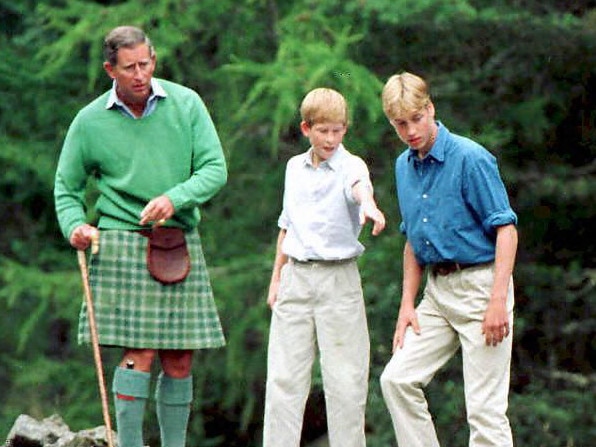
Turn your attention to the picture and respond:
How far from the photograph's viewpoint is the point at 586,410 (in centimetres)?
955

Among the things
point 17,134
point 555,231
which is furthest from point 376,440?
Result: point 17,134

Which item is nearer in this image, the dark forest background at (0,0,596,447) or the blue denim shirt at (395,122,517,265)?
the blue denim shirt at (395,122,517,265)

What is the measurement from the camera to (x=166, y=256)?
5.30 meters

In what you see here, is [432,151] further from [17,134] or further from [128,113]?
[17,134]

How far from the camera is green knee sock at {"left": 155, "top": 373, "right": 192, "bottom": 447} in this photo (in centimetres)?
538

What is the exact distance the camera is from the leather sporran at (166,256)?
5289mm

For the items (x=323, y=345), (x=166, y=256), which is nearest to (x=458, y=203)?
(x=323, y=345)

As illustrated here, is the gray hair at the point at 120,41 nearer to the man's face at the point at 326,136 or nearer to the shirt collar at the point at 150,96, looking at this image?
the shirt collar at the point at 150,96

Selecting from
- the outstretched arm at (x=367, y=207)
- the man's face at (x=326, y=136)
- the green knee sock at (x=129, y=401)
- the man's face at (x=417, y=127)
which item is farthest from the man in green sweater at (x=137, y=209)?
the man's face at (x=417, y=127)

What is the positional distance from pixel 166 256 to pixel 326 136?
669 millimetres

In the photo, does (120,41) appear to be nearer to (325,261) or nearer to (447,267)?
(325,261)

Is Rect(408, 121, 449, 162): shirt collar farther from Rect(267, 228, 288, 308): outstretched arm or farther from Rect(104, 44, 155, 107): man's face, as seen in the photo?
Rect(104, 44, 155, 107): man's face

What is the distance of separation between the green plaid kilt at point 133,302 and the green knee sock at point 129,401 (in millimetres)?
105

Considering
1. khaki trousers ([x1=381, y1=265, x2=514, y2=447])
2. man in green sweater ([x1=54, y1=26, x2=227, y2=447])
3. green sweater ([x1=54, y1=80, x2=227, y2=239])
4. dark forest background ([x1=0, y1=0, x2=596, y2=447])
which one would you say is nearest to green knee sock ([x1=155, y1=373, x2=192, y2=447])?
man in green sweater ([x1=54, y1=26, x2=227, y2=447])
